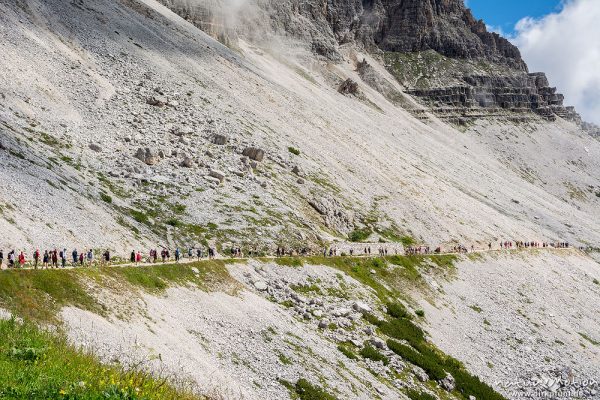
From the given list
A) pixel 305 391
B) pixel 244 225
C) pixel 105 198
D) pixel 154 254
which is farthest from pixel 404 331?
pixel 105 198

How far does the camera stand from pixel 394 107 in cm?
18275

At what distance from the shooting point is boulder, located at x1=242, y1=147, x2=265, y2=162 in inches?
2660

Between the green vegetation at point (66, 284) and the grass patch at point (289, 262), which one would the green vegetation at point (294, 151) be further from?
the green vegetation at point (66, 284)

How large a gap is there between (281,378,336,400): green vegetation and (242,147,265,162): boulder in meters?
43.8

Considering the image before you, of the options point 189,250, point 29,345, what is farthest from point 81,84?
point 29,345

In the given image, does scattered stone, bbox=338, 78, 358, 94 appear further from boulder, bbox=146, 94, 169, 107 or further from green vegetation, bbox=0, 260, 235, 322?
green vegetation, bbox=0, 260, 235, 322

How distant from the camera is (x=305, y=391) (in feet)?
86.2

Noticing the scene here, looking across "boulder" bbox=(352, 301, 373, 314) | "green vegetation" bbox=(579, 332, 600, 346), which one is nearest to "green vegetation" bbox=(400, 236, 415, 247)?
"green vegetation" bbox=(579, 332, 600, 346)

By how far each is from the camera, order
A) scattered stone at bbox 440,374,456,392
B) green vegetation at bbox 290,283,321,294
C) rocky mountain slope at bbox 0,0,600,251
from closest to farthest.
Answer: scattered stone at bbox 440,374,456,392 → green vegetation at bbox 290,283,321,294 → rocky mountain slope at bbox 0,0,600,251

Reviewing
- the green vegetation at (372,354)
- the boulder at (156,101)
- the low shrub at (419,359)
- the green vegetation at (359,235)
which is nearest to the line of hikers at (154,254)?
the green vegetation at (359,235)

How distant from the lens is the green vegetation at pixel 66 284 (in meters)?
22.1

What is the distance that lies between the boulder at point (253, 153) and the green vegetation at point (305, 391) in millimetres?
43847

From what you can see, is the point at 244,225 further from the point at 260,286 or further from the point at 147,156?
the point at 147,156

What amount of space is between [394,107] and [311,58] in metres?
34.8
